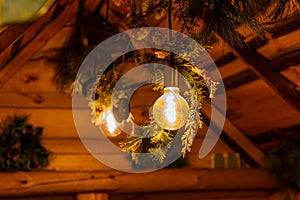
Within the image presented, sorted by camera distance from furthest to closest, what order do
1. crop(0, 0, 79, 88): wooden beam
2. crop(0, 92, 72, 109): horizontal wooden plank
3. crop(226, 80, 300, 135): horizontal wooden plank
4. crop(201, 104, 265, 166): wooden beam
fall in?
crop(201, 104, 265, 166): wooden beam
crop(0, 92, 72, 109): horizontal wooden plank
crop(226, 80, 300, 135): horizontal wooden plank
crop(0, 0, 79, 88): wooden beam

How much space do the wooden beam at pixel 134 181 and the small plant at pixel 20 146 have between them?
9 cm

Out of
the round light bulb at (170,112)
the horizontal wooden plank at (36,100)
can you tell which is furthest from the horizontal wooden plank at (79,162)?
the round light bulb at (170,112)

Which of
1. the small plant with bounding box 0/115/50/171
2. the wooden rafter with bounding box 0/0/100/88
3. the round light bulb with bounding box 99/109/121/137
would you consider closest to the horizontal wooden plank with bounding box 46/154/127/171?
the small plant with bounding box 0/115/50/171

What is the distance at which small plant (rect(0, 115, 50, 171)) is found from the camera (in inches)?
105

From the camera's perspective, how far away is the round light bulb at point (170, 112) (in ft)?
4.58

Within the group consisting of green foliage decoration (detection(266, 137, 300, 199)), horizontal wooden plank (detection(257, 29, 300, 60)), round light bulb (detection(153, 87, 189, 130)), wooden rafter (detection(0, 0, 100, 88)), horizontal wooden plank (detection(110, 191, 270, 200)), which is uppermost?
wooden rafter (detection(0, 0, 100, 88))

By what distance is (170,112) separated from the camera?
4.57 ft

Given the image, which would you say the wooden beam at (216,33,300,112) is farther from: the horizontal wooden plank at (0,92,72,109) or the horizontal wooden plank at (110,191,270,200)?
the horizontal wooden plank at (0,92,72,109)

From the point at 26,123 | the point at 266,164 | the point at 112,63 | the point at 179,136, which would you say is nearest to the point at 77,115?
the point at 26,123

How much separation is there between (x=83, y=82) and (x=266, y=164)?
4.30ft

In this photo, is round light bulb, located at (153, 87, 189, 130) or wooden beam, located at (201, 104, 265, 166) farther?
wooden beam, located at (201, 104, 265, 166)

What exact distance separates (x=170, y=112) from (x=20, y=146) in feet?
5.02

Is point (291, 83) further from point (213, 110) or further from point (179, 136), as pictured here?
point (179, 136)

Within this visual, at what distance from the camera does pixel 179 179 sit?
2.88 m
